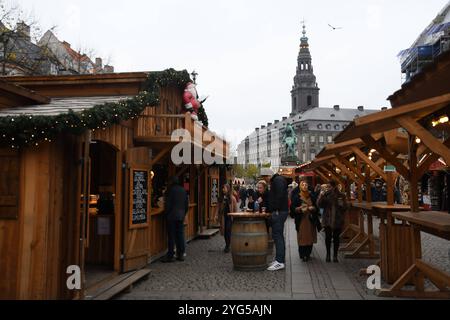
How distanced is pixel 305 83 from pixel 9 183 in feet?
401

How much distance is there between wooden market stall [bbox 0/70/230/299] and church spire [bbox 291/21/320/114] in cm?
11534

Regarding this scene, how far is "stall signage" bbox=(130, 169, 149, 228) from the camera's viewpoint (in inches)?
362

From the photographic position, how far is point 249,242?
30.7 feet

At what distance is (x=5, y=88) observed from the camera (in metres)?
7.53

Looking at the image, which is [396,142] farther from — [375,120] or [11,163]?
[11,163]

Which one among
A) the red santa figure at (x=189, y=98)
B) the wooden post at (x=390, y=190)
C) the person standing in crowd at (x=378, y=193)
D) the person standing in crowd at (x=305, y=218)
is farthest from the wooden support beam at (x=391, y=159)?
the person standing in crowd at (x=378, y=193)

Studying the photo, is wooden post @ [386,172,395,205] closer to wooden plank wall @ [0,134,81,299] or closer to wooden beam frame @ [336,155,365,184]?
wooden beam frame @ [336,155,365,184]

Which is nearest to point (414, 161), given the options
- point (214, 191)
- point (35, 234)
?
point (35, 234)

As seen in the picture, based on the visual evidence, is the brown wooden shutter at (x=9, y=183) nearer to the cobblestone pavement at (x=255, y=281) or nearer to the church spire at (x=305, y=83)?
the cobblestone pavement at (x=255, y=281)

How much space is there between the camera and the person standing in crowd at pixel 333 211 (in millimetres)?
10336

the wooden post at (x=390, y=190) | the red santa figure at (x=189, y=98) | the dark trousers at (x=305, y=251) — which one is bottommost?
the dark trousers at (x=305, y=251)

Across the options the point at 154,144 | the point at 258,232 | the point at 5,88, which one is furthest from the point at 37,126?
the point at 258,232

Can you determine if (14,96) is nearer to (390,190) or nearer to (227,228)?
(227,228)

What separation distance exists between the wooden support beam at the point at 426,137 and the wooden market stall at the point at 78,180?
4.41 meters
